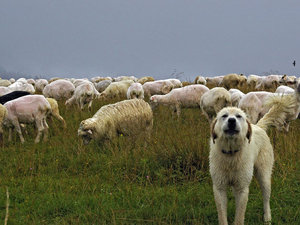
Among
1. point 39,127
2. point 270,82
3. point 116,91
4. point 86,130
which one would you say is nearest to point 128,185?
point 86,130

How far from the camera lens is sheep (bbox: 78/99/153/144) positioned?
812cm

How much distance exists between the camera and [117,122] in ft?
27.7

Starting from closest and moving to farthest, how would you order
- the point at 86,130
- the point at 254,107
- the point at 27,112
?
the point at 86,130, the point at 254,107, the point at 27,112

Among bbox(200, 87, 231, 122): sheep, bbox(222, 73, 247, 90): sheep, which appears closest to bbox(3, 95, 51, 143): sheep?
bbox(200, 87, 231, 122): sheep

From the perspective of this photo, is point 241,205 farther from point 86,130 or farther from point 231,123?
point 86,130

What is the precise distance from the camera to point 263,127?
195 inches

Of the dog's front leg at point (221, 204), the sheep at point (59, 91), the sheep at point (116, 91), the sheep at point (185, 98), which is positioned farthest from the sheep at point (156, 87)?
the dog's front leg at point (221, 204)

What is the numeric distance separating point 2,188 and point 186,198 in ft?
11.1

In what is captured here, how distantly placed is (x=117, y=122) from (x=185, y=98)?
4910mm

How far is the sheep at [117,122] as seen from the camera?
26.7 ft

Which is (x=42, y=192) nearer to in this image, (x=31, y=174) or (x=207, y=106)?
(x=31, y=174)

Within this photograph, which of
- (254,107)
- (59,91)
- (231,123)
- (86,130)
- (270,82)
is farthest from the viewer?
(270,82)

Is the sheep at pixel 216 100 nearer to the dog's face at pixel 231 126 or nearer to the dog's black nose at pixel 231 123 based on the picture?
the dog's face at pixel 231 126

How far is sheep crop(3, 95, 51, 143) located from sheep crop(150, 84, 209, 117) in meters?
5.11
